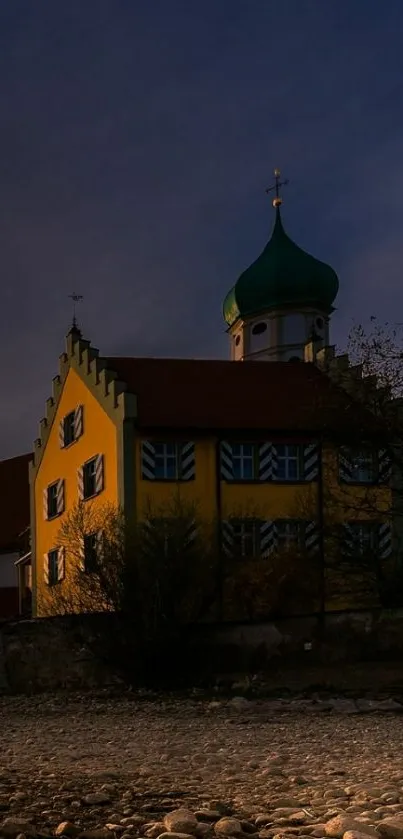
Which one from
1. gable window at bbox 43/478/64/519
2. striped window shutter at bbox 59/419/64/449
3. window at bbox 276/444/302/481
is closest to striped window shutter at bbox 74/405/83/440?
striped window shutter at bbox 59/419/64/449

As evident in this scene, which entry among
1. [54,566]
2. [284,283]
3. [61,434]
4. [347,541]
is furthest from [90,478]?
[284,283]

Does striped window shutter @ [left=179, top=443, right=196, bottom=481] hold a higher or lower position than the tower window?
lower

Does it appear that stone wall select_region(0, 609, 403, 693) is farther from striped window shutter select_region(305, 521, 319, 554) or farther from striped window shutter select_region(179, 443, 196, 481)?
striped window shutter select_region(179, 443, 196, 481)

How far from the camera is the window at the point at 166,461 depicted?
3759cm

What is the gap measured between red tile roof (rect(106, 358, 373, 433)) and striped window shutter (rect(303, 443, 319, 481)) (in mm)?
802

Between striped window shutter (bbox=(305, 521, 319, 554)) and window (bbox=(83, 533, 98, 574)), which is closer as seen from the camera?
window (bbox=(83, 533, 98, 574))

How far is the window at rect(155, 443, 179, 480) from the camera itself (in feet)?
123

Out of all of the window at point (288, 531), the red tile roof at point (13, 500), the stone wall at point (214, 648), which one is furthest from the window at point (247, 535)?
the red tile roof at point (13, 500)

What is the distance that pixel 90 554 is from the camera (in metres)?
30.9

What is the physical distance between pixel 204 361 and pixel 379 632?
1673 cm

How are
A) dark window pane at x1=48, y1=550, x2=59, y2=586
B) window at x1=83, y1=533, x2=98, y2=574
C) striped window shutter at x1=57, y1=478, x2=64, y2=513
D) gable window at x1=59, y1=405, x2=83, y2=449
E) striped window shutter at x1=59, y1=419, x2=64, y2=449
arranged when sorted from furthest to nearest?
striped window shutter at x1=59, y1=419, x2=64, y2=449, striped window shutter at x1=57, y1=478, x2=64, y2=513, dark window pane at x1=48, y1=550, x2=59, y2=586, gable window at x1=59, y1=405, x2=83, y2=449, window at x1=83, y1=533, x2=98, y2=574

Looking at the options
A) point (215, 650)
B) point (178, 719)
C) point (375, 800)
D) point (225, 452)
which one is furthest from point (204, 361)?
point (375, 800)

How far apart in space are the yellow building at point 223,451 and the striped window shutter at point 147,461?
0.14ft

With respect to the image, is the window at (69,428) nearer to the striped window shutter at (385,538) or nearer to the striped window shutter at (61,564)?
the striped window shutter at (61,564)
